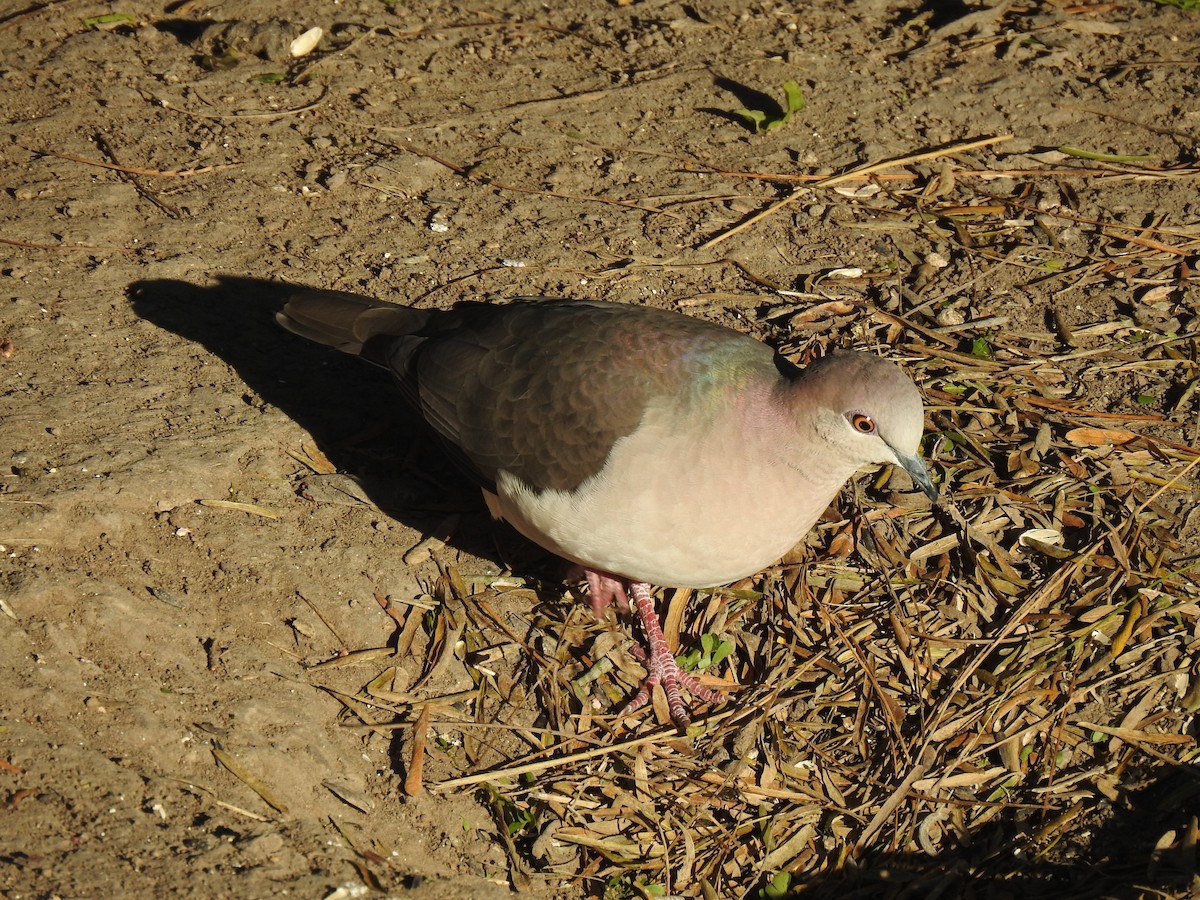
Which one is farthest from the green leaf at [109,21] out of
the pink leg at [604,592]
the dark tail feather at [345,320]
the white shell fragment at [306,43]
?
the pink leg at [604,592]

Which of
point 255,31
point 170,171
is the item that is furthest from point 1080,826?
point 255,31

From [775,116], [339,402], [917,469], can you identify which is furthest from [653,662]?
[775,116]

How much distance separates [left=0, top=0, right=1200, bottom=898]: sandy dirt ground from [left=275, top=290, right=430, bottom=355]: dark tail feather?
367mm

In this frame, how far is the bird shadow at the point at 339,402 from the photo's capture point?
15.5 ft

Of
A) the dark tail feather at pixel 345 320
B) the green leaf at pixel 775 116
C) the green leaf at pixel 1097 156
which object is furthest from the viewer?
the green leaf at pixel 775 116

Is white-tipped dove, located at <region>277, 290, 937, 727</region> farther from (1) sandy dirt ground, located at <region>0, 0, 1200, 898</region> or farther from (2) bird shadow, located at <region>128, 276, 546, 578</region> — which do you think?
(1) sandy dirt ground, located at <region>0, 0, 1200, 898</region>

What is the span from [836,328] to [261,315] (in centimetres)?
259

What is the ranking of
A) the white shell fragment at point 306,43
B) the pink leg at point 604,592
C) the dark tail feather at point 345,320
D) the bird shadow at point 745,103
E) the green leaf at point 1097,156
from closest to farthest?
the pink leg at point 604,592, the dark tail feather at point 345,320, the green leaf at point 1097,156, the bird shadow at point 745,103, the white shell fragment at point 306,43

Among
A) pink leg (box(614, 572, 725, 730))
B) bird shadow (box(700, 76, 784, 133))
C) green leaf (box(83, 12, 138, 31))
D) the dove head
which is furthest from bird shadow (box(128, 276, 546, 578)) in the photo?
bird shadow (box(700, 76, 784, 133))

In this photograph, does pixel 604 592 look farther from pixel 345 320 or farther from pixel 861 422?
pixel 345 320

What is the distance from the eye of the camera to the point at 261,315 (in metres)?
5.20

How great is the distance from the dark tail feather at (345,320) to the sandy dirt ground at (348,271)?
0.37 m

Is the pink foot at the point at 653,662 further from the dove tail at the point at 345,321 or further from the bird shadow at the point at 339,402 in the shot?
the dove tail at the point at 345,321

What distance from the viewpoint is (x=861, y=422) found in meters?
3.76
